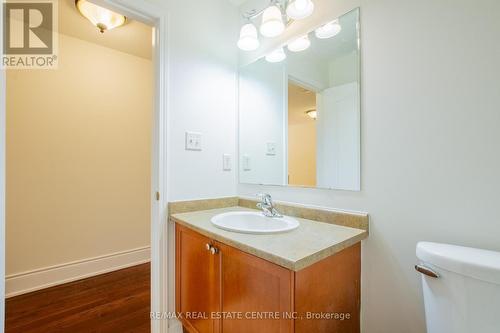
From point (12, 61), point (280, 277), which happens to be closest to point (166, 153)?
point (280, 277)

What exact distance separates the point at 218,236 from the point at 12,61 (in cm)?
232

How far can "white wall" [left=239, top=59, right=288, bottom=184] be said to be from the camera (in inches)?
59.1

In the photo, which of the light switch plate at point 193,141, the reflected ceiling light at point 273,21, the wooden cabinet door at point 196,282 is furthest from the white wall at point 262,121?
the wooden cabinet door at point 196,282

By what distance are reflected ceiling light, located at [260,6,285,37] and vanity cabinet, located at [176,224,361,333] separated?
3.91 feet

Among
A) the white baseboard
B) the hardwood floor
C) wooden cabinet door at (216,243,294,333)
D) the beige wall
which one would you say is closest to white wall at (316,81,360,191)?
wooden cabinet door at (216,243,294,333)

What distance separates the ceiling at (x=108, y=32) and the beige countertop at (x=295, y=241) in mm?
1797

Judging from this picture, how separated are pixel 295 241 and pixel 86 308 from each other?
1753mm

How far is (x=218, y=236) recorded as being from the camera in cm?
97

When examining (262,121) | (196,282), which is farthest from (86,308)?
(262,121)

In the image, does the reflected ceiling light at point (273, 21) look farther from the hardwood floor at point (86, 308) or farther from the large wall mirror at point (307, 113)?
the hardwood floor at point (86, 308)

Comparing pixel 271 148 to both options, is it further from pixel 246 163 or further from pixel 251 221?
pixel 251 221

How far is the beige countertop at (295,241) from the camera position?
747 mm

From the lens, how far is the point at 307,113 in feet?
4.40

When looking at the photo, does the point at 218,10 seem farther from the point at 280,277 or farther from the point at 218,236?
the point at 280,277
